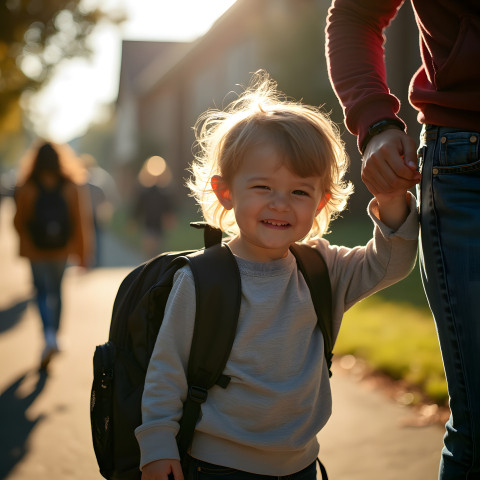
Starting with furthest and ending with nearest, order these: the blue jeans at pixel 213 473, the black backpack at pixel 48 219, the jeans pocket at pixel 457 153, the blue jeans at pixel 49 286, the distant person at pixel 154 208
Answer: the distant person at pixel 154 208 < the blue jeans at pixel 49 286 < the black backpack at pixel 48 219 < the blue jeans at pixel 213 473 < the jeans pocket at pixel 457 153

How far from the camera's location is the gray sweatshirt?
80.6 inches

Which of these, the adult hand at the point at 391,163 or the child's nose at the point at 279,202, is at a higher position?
the adult hand at the point at 391,163

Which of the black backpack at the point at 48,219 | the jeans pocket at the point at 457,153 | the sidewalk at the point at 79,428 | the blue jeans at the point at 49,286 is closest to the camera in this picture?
the jeans pocket at the point at 457,153

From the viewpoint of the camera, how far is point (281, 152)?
211cm

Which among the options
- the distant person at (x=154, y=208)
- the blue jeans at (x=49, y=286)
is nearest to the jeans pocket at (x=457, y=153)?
the blue jeans at (x=49, y=286)

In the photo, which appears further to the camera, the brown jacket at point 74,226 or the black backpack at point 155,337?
the brown jacket at point 74,226

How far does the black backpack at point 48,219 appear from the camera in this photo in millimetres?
6457

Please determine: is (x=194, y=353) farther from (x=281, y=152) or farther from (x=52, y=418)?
(x=52, y=418)

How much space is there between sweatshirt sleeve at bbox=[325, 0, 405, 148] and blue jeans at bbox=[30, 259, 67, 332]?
16.2 ft

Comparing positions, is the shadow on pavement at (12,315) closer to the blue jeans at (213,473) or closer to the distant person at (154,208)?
the distant person at (154,208)

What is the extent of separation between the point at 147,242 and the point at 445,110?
11854mm

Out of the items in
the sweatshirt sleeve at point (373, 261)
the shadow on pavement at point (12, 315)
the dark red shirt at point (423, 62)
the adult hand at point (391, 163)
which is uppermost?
the dark red shirt at point (423, 62)

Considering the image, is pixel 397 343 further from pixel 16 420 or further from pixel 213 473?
pixel 213 473

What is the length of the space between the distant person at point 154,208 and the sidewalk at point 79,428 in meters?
5.89
